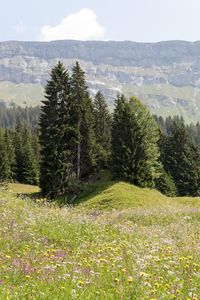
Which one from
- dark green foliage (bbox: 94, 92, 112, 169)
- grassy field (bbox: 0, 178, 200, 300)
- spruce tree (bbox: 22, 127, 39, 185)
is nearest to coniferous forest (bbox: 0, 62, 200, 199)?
dark green foliage (bbox: 94, 92, 112, 169)

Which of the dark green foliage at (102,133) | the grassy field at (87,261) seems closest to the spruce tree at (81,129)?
the dark green foliage at (102,133)

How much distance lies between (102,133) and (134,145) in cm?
1220

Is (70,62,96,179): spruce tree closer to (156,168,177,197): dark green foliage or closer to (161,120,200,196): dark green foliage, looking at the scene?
(156,168,177,197): dark green foliage

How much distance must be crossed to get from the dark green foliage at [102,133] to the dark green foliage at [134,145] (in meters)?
3.15

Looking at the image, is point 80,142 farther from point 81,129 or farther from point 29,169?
point 29,169

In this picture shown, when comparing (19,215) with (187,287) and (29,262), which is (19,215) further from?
(187,287)

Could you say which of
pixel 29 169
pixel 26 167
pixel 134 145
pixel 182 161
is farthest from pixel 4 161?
pixel 182 161

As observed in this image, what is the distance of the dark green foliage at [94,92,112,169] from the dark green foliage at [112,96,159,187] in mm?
Result: 3154

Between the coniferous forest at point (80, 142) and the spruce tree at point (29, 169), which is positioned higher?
the coniferous forest at point (80, 142)

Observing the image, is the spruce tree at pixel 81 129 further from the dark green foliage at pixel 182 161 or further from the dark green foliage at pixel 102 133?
the dark green foliage at pixel 182 161

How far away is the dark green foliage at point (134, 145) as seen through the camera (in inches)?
2104

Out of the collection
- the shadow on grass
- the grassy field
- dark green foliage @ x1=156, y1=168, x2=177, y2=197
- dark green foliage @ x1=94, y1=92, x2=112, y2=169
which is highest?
dark green foliage @ x1=94, y1=92, x2=112, y2=169

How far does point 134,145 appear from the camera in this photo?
54.3 metres

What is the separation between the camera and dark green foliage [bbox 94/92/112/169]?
58.2 metres
